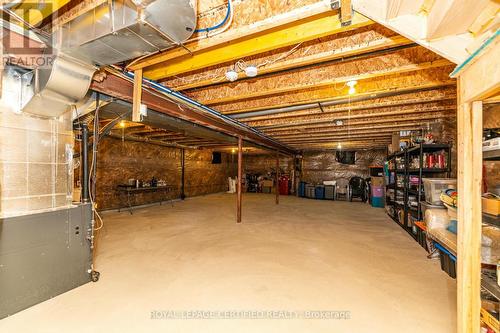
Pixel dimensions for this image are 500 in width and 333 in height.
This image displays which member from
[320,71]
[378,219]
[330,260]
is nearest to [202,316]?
[330,260]

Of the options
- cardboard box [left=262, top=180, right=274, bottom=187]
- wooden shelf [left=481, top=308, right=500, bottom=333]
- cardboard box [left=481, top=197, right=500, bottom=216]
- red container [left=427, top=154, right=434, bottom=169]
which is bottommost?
wooden shelf [left=481, top=308, right=500, bottom=333]

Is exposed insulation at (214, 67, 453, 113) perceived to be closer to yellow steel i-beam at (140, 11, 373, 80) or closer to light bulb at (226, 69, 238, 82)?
light bulb at (226, 69, 238, 82)

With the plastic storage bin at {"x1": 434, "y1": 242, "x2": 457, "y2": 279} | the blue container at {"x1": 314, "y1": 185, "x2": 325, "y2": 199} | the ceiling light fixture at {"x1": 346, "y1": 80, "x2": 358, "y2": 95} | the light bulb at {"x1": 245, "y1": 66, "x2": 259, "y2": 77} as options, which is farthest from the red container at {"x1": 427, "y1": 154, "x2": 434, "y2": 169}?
the blue container at {"x1": 314, "y1": 185, "x2": 325, "y2": 199}

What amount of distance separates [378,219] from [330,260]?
320cm

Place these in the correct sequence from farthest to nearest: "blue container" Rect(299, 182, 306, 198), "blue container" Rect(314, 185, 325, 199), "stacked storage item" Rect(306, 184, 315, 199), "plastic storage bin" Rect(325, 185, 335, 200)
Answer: "blue container" Rect(299, 182, 306, 198), "stacked storage item" Rect(306, 184, 315, 199), "blue container" Rect(314, 185, 325, 199), "plastic storage bin" Rect(325, 185, 335, 200)

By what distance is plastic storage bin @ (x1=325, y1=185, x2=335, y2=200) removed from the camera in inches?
334

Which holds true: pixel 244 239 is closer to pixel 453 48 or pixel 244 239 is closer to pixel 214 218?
pixel 214 218

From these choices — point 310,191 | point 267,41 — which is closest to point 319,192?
point 310,191

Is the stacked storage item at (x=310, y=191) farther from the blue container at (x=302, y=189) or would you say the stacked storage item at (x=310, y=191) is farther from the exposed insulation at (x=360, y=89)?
the exposed insulation at (x=360, y=89)

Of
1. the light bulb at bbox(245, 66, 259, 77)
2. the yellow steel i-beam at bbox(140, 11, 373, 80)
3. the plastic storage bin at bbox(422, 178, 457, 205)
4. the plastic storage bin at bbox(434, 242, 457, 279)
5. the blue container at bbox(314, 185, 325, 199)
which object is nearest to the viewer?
the yellow steel i-beam at bbox(140, 11, 373, 80)

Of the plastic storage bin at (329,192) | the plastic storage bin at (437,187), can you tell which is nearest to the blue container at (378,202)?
the plastic storage bin at (329,192)

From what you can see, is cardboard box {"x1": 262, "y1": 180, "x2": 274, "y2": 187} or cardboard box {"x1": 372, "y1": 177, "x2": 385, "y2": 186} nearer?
cardboard box {"x1": 372, "y1": 177, "x2": 385, "y2": 186}

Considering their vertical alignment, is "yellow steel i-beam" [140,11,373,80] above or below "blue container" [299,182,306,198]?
above

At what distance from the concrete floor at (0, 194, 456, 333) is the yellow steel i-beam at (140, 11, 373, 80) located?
7.02 feet
